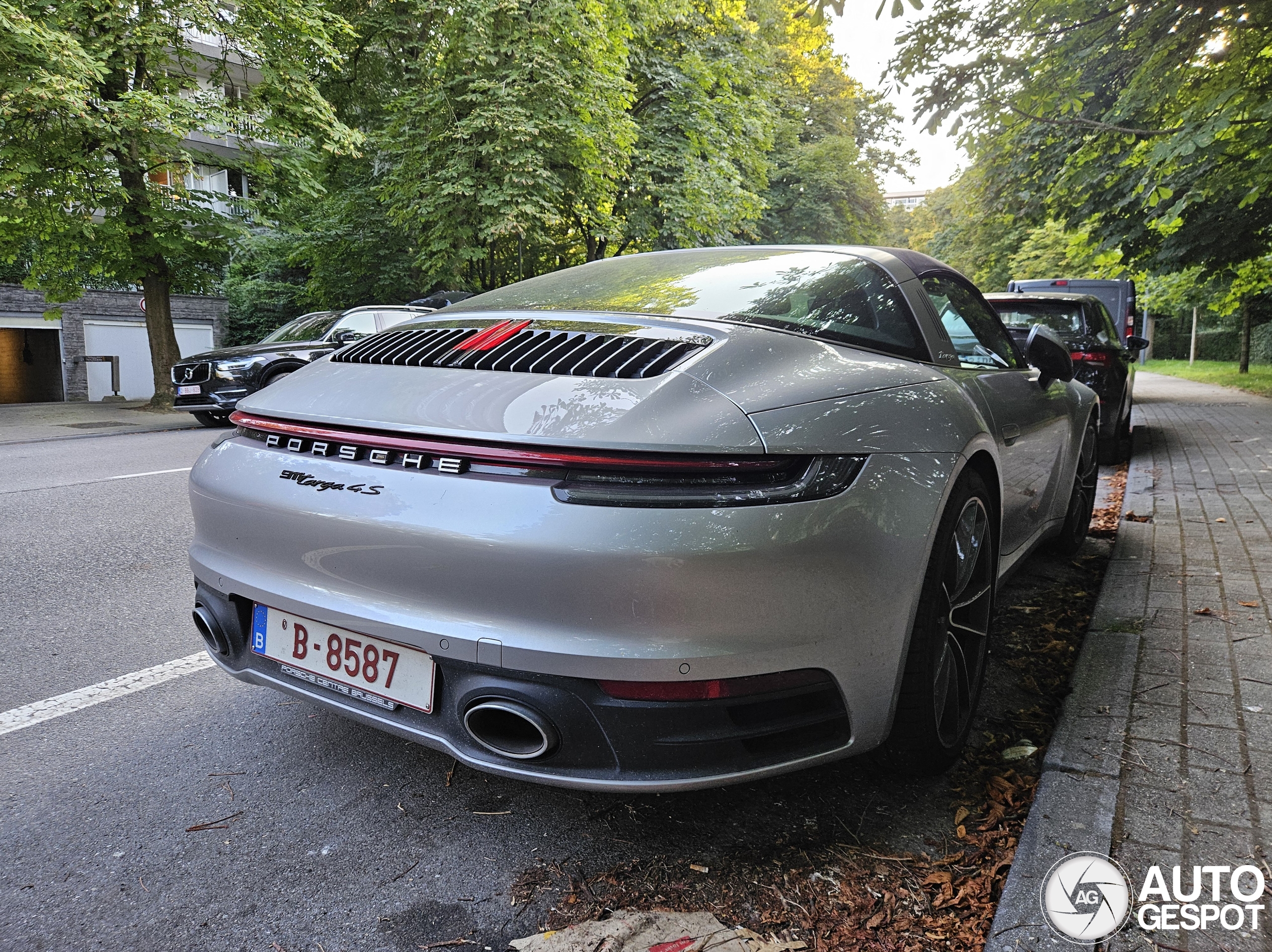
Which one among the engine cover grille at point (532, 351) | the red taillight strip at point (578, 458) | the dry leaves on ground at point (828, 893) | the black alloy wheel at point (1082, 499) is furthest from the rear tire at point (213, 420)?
the dry leaves on ground at point (828, 893)

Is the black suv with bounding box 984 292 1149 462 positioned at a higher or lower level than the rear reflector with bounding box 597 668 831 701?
higher

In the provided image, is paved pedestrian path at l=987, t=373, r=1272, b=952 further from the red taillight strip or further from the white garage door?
the white garage door

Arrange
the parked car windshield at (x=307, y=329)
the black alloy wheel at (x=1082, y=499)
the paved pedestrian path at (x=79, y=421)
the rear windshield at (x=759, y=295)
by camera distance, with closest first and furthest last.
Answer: the rear windshield at (x=759, y=295)
the black alloy wheel at (x=1082, y=499)
the paved pedestrian path at (x=79, y=421)
the parked car windshield at (x=307, y=329)

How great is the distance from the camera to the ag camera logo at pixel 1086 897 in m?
1.81

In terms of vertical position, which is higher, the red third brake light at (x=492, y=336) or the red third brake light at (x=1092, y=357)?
the red third brake light at (x=492, y=336)

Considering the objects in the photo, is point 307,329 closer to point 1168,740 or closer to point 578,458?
point 578,458

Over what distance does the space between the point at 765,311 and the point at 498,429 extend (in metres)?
0.98

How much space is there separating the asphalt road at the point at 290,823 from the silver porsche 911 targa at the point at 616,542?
0.32 m

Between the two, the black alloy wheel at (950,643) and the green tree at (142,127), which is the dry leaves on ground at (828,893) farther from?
the green tree at (142,127)

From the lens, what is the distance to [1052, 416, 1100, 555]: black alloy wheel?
478cm

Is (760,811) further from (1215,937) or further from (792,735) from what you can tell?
(1215,937)

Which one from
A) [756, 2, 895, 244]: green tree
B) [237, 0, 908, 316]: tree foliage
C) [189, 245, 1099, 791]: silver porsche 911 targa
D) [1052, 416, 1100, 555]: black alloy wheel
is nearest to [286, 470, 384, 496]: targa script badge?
[189, 245, 1099, 791]: silver porsche 911 targa

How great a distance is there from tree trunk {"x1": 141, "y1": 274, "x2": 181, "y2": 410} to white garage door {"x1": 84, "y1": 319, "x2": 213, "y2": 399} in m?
6.41

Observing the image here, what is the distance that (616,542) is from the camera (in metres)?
1.75
